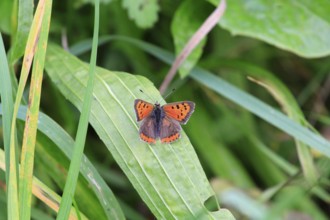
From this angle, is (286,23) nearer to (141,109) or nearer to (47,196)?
(141,109)

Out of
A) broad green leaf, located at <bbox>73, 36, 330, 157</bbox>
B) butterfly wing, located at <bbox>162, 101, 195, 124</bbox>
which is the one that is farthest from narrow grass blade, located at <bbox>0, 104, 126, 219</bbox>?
broad green leaf, located at <bbox>73, 36, 330, 157</bbox>

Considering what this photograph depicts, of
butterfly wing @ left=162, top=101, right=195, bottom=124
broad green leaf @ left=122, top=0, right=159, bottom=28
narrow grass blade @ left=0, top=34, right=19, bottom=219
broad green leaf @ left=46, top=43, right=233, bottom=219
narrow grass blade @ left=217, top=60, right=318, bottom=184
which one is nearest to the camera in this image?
narrow grass blade @ left=0, top=34, right=19, bottom=219

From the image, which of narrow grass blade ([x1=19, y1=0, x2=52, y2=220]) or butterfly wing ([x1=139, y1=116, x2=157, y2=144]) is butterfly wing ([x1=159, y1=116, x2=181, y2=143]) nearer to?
butterfly wing ([x1=139, y1=116, x2=157, y2=144])

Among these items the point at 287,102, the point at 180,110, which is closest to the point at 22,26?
the point at 180,110

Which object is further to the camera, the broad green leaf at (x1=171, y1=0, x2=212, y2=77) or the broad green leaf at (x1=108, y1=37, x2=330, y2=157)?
the broad green leaf at (x1=171, y1=0, x2=212, y2=77)

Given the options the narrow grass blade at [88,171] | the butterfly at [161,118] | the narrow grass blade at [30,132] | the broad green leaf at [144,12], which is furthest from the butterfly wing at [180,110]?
the broad green leaf at [144,12]
